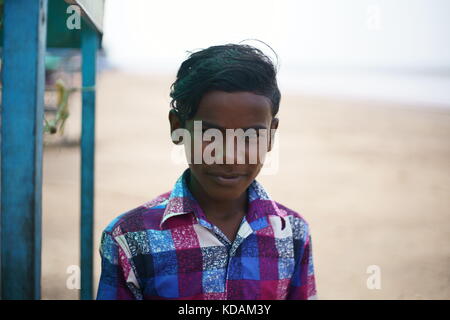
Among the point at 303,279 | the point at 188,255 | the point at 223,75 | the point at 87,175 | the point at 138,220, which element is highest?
the point at 223,75

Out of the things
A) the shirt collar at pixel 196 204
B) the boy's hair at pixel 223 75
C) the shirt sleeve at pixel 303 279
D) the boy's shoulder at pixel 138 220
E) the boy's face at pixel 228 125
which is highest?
the boy's hair at pixel 223 75

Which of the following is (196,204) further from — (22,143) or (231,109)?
(22,143)

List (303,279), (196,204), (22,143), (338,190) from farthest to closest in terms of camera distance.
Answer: (338,190) → (303,279) → (196,204) → (22,143)

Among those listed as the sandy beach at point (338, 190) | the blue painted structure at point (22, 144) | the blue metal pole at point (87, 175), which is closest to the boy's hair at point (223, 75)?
the blue painted structure at point (22, 144)

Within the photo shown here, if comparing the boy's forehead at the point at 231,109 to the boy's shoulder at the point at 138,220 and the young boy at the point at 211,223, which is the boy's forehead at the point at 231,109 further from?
the boy's shoulder at the point at 138,220

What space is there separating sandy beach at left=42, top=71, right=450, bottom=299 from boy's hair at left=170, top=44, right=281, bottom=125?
2425 millimetres

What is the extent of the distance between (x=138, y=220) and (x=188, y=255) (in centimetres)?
19

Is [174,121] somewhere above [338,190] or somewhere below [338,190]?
above

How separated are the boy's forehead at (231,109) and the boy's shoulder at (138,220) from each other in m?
0.33

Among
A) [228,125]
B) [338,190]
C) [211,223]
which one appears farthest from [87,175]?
[338,190]

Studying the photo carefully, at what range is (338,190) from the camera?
6.86 metres

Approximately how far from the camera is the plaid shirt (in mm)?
1396

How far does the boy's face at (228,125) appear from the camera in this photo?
1394 mm
